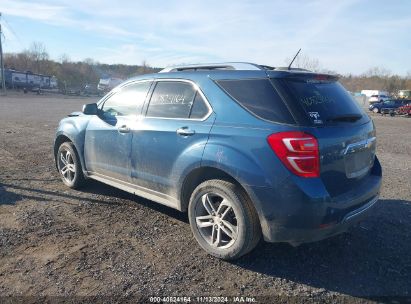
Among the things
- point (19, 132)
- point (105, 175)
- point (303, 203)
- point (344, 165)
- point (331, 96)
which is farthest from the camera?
point (19, 132)

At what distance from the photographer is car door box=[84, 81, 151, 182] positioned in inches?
180

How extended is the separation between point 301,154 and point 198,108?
1241mm

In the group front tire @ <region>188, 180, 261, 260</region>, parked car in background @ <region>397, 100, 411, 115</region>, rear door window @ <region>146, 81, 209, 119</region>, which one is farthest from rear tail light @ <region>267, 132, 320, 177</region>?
parked car in background @ <region>397, 100, 411, 115</region>

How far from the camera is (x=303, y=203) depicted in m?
3.06

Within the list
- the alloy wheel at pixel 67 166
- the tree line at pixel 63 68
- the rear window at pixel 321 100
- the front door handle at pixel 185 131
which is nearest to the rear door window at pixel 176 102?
the front door handle at pixel 185 131

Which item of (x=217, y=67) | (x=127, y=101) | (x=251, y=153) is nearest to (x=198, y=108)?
(x=217, y=67)

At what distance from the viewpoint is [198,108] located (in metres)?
3.84

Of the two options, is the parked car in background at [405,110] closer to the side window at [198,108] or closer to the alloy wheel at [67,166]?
the alloy wheel at [67,166]

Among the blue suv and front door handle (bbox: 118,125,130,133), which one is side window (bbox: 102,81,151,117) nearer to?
the blue suv

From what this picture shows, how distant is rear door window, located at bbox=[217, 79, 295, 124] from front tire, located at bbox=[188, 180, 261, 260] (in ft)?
2.40

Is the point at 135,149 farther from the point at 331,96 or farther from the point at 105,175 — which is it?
the point at 331,96

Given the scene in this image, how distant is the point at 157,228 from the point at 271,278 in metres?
1.56

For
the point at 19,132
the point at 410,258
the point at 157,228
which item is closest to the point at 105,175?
the point at 157,228

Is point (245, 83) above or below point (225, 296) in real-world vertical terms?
above
